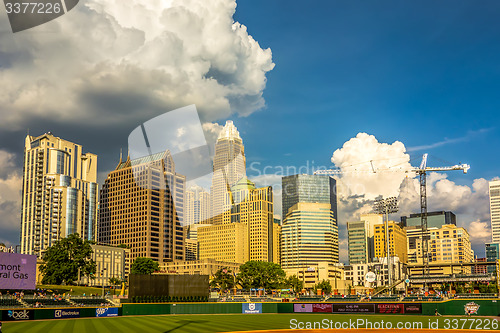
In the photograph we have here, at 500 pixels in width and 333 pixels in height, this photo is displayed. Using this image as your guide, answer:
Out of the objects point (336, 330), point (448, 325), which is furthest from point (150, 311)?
point (448, 325)

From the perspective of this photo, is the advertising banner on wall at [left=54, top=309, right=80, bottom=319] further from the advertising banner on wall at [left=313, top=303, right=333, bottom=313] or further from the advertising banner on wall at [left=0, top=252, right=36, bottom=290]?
the advertising banner on wall at [left=313, top=303, right=333, bottom=313]

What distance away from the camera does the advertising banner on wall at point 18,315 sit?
6027 cm

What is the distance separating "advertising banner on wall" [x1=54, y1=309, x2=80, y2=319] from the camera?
6556cm

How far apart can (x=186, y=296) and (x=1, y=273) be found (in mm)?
26319

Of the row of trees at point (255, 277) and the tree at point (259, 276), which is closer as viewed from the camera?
the row of trees at point (255, 277)

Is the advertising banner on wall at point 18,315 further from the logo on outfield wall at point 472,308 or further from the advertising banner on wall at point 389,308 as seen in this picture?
the logo on outfield wall at point 472,308

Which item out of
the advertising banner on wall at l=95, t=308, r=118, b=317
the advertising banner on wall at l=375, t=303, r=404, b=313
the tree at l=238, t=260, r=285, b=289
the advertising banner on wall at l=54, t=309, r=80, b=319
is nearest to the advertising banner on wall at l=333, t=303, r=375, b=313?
the advertising banner on wall at l=375, t=303, r=404, b=313

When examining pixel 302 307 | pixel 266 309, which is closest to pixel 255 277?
pixel 266 309

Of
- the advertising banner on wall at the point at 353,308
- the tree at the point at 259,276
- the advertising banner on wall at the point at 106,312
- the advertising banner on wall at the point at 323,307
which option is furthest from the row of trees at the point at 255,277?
the advertising banner on wall at the point at 106,312

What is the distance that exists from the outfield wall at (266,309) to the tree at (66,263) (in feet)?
167

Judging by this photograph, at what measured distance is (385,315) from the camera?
71812 millimetres

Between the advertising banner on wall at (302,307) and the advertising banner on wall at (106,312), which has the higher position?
the advertising banner on wall at (106,312)

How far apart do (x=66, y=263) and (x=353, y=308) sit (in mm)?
74702

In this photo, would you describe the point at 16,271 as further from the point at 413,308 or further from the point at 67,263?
the point at 413,308
